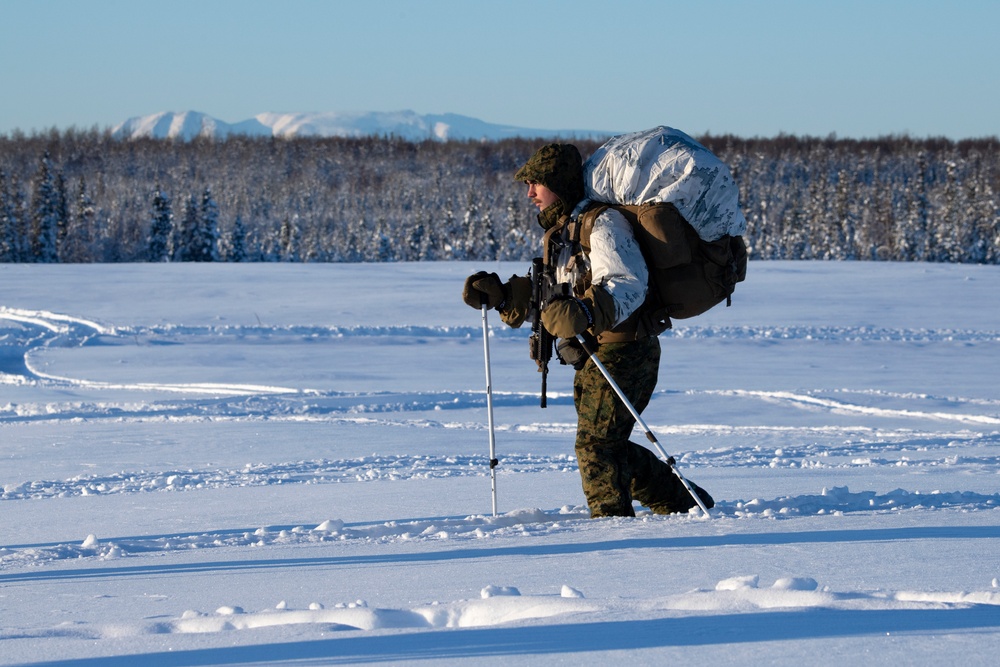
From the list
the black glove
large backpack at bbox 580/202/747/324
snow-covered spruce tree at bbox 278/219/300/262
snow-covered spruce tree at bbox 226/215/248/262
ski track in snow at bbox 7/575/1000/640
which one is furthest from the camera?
snow-covered spruce tree at bbox 278/219/300/262

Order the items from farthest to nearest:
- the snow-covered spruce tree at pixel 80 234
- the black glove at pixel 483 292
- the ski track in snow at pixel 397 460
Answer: the snow-covered spruce tree at pixel 80 234, the black glove at pixel 483 292, the ski track in snow at pixel 397 460

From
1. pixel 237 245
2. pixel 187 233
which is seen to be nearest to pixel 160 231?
pixel 237 245

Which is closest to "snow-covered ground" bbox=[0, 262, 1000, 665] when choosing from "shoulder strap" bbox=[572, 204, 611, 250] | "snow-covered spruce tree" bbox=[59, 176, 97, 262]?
"shoulder strap" bbox=[572, 204, 611, 250]

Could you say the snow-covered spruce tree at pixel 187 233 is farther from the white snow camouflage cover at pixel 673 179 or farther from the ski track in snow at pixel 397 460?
the white snow camouflage cover at pixel 673 179

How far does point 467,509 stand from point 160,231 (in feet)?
231

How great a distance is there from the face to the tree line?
64.6 meters

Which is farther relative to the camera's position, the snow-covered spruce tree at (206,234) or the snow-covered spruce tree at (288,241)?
the snow-covered spruce tree at (288,241)

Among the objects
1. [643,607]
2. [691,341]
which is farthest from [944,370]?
[643,607]

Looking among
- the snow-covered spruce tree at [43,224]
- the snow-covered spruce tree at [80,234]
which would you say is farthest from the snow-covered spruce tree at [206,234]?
the snow-covered spruce tree at [80,234]

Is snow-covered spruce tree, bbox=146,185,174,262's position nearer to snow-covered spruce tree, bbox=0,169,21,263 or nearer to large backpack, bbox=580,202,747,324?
snow-covered spruce tree, bbox=0,169,21,263

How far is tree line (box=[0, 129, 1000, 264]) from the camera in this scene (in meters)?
78.3

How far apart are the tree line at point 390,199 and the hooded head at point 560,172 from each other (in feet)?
212

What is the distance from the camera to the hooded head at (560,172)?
4.23 m

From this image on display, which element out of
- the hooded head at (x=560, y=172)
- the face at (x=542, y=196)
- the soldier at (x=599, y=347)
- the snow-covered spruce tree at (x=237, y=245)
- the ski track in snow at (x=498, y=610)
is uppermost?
the snow-covered spruce tree at (x=237, y=245)
